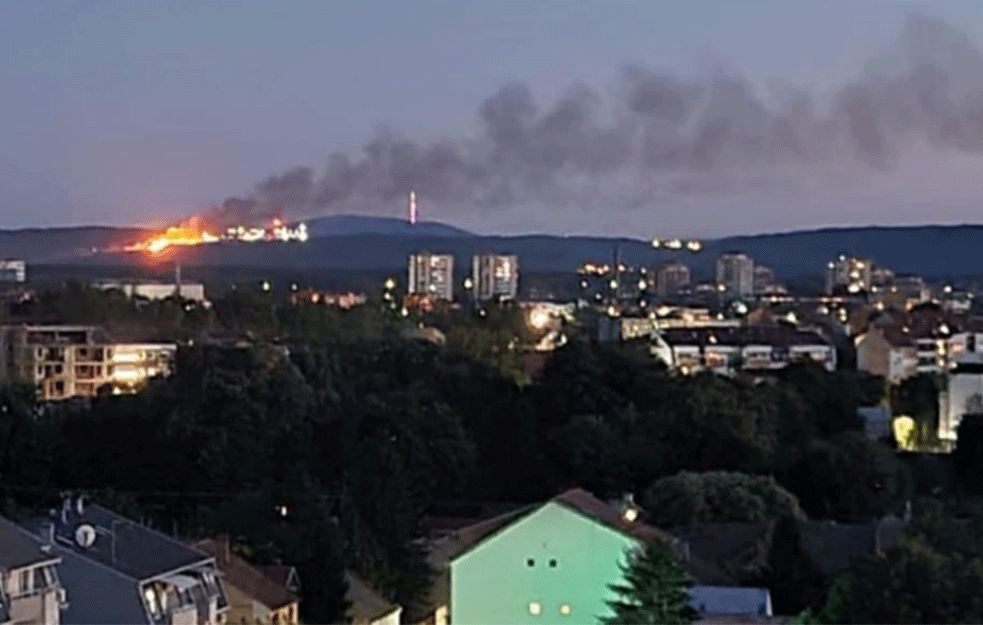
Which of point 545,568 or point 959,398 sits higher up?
point 959,398

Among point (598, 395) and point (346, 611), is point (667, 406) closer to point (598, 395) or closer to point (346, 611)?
point (598, 395)

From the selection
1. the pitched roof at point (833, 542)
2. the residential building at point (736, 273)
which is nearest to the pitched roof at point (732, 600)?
the pitched roof at point (833, 542)

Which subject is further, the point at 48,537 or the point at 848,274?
the point at 848,274

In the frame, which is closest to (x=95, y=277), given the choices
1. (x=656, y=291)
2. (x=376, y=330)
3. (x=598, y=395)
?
(x=656, y=291)

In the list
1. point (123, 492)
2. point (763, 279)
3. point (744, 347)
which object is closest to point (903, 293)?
point (763, 279)

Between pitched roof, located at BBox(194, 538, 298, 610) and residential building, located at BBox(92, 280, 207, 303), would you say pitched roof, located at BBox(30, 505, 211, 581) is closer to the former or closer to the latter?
pitched roof, located at BBox(194, 538, 298, 610)

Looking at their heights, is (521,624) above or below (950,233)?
below

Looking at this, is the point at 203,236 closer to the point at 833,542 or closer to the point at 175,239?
the point at 175,239

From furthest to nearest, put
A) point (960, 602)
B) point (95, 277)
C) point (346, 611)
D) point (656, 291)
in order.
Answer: point (656, 291) → point (95, 277) → point (346, 611) → point (960, 602)
